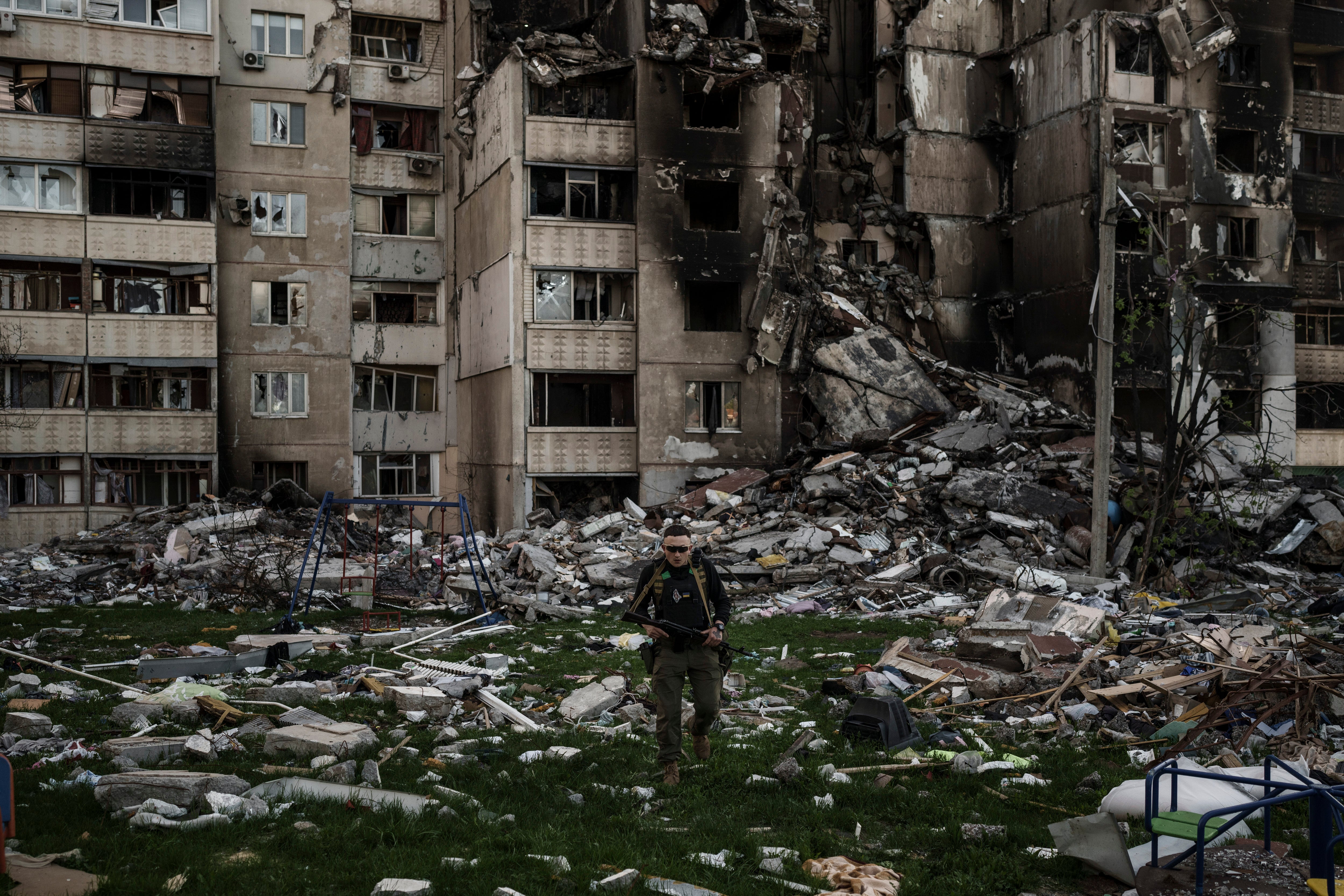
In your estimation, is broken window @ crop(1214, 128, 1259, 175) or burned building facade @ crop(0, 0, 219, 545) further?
broken window @ crop(1214, 128, 1259, 175)

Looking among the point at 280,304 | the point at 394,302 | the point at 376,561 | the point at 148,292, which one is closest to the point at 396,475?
the point at 394,302

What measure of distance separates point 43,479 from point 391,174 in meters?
13.3

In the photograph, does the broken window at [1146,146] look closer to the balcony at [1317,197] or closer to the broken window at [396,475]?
the balcony at [1317,197]

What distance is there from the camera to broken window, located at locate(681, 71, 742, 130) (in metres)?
29.0

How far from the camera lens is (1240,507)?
819 inches

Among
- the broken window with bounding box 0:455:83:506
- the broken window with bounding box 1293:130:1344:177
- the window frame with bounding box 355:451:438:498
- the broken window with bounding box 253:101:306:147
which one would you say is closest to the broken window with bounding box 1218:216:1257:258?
the broken window with bounding box 1293:130:1344:177

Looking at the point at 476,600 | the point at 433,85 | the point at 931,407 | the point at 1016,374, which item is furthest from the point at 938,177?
the point at 476,600

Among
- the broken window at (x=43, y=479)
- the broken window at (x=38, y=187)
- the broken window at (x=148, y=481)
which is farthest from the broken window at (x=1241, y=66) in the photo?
the broken window at (x=43, y=479)

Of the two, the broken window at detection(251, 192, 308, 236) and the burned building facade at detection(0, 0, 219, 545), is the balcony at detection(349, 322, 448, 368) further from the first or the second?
A: the burned building facade at detection(0, 0, 219, 545)

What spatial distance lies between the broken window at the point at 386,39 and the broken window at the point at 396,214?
4246 millimetres

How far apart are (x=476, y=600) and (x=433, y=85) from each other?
2181 cm

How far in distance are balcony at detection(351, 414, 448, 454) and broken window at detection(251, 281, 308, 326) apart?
3.31 meters

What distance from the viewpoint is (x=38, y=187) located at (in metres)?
29.3

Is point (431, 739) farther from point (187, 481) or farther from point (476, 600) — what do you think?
point (187, 481)
